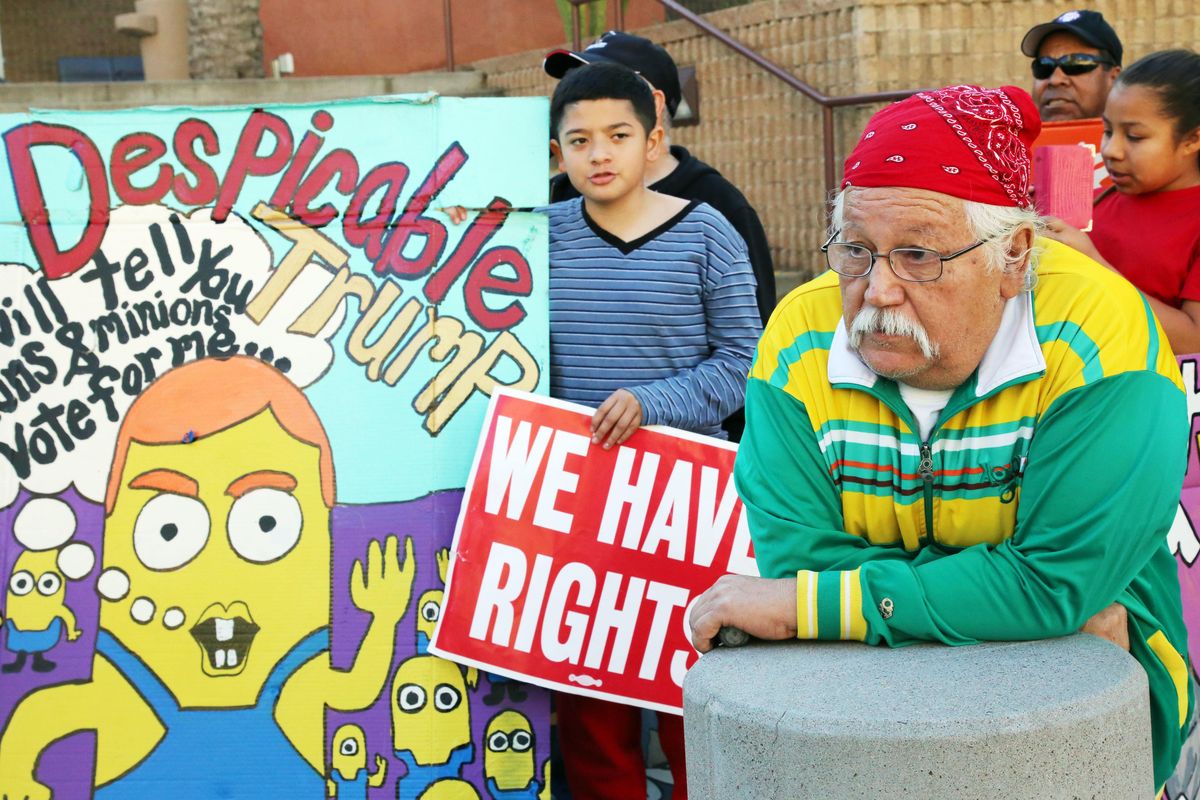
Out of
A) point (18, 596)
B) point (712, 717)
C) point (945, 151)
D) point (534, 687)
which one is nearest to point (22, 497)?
point (18, 596)

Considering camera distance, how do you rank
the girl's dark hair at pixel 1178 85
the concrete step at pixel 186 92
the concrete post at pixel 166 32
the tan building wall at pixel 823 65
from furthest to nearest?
the concrete post at pixel 166 32 → the concrete step at pixel 186 92 → the tan building wall at pixel 823 65 → the girl's dark hair at pixel 1178 85

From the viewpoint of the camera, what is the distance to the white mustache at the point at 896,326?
76.7 inches

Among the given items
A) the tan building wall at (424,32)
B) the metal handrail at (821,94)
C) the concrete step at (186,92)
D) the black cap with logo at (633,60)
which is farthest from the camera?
the tan building wall at (424,32)

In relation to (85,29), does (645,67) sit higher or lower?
lower

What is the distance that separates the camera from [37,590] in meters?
3.27

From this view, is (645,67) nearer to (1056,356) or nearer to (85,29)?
(1056,356)

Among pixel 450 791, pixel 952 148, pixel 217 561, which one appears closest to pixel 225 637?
pixel 217 561

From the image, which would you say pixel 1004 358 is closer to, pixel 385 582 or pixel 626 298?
pixel 626 298

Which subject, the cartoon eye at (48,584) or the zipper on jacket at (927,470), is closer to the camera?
the zipper on jacket at (927,470)

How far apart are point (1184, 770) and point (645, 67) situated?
231 centimetres

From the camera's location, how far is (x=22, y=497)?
3.28m

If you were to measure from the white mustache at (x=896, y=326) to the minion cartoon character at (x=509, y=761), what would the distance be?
1.66m

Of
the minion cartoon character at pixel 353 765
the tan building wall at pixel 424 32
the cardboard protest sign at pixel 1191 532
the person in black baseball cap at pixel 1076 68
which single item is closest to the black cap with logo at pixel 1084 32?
the person in black baseball cap at pixel 1076 68

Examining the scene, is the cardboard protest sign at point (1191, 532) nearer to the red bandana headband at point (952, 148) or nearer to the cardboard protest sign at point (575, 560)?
the cardboard protest sign at point (575, 560)
